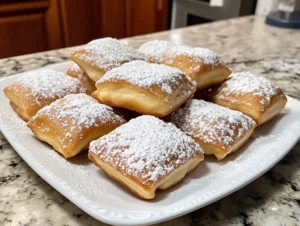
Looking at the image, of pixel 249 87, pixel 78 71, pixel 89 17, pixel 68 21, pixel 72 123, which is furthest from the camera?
pixel 89 17

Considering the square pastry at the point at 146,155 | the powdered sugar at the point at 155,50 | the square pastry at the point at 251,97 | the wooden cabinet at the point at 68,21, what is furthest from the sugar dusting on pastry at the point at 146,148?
the wooden cabinet at the point at 68,21

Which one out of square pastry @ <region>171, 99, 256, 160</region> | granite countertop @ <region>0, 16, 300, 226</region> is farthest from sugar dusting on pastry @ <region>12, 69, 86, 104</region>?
square pastry @ <region>171, 99, 256, 160</region>

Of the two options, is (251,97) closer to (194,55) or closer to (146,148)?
(194,55)

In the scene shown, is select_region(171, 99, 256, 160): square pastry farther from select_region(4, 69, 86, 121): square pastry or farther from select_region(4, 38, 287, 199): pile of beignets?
select_region(4, 69, 86, 121): square pastry

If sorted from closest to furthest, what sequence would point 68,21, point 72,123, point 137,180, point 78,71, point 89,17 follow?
point 137,180
point 72,123
point 78,71
point 68,21
point 89,17

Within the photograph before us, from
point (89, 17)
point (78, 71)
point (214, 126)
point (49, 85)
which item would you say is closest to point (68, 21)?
point (89, 17)

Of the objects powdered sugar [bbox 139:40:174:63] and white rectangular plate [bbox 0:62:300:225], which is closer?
white rectangular plate [bbox 0:62:300:225]
